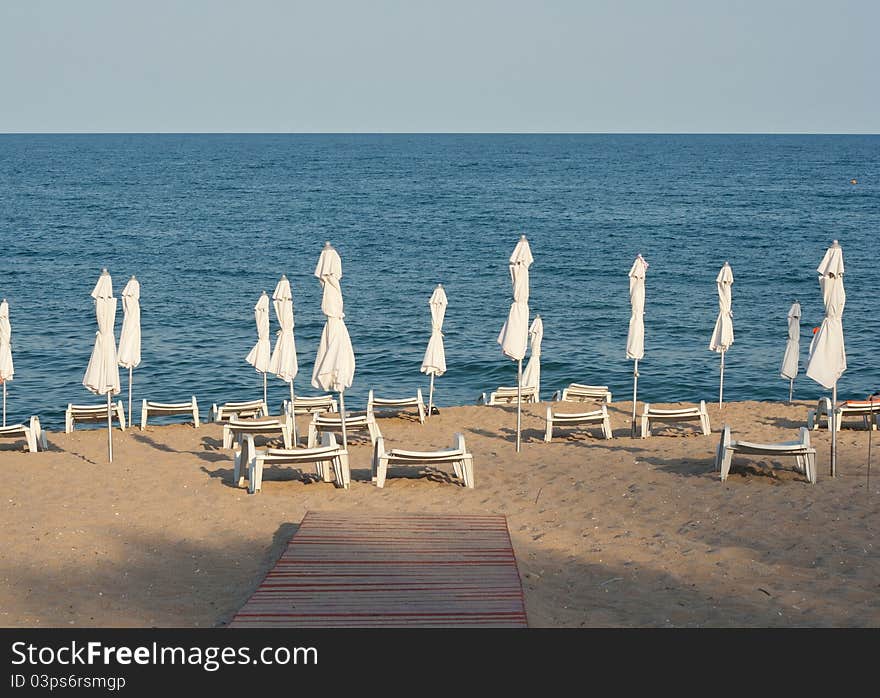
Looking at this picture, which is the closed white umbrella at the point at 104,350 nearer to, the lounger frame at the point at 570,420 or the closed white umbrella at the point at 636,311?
the lounger frame at the point at 570,420

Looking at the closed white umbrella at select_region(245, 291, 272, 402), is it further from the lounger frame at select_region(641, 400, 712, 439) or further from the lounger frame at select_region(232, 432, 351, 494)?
the lounger frame at select_region(641, 400, 712, 439)

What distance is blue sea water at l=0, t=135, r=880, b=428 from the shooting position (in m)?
28.4

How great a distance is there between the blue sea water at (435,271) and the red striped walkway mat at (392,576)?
14.7 metres

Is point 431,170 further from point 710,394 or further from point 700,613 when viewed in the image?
point 700,613

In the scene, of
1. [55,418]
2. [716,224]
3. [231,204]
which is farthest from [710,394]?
[231,204]

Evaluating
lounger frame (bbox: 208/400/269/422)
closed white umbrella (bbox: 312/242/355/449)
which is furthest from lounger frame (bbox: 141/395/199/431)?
closed white umbrella (bbox: 312/242/355/449)

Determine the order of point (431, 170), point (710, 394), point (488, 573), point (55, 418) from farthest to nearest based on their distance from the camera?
point (431, 170), point (710, 394), point (55, 418), point (488, 573)

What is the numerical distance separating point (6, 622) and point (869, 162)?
5800 inches

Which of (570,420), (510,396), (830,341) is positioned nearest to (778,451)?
(830,341)

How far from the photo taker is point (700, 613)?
8.37m

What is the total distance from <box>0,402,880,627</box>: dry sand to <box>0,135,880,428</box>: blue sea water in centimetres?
1058

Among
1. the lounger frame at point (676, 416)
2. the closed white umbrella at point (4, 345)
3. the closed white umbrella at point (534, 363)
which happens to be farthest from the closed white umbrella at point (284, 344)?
the closed white umbrella at point (534, 363)
